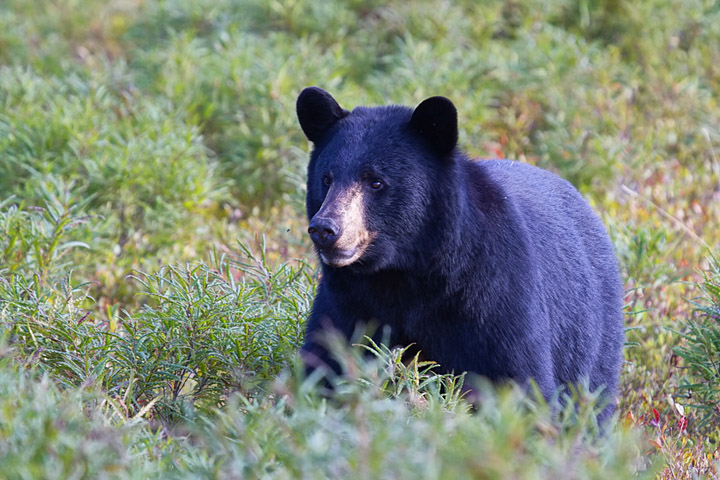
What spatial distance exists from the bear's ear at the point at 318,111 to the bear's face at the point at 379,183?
11cm

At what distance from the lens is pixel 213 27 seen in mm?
9891

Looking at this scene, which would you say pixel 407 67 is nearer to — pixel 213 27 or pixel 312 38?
pixel 312 38

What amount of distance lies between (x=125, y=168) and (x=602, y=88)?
4.31 metres

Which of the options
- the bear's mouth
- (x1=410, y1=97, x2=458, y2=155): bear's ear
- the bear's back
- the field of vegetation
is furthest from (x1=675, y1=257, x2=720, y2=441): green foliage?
the bear's mouth

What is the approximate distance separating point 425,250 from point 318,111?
81 centimetres

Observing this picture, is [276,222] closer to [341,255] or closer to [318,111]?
[318,111]

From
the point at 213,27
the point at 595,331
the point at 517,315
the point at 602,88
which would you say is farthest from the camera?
the point at 213,27

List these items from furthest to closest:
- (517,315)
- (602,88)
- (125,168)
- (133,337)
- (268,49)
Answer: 1. (268,49)
2. (602,88)
3. (125,168)
4. (133,337)
5. (517,315)

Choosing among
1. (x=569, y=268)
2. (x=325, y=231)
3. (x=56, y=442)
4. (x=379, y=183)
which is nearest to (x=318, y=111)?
(x=379, y=183)

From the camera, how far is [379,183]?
3760 millimetres

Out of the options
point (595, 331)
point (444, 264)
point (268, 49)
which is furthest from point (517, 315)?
point (268, 49)

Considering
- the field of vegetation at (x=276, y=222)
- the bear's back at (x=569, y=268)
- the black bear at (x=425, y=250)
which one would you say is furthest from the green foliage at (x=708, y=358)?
the black bear at (x=425, y=250)

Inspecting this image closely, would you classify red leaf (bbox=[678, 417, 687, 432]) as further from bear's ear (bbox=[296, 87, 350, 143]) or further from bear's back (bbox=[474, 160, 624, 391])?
bear's ear (bbox=[296, 87, 350, 143])

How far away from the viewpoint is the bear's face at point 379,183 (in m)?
3.61
